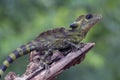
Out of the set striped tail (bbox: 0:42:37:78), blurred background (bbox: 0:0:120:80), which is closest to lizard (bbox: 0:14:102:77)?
striped tail (bbox: 0:42:37:78)

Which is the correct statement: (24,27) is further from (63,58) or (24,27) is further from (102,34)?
(63,58)

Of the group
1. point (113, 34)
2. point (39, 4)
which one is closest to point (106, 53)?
point (113, 34)

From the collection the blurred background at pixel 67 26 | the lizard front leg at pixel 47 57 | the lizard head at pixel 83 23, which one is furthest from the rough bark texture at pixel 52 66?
the blurred background at pixel 67 26

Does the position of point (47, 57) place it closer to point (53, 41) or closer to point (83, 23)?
point (53, 41)

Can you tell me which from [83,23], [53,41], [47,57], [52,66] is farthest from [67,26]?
[52,66]

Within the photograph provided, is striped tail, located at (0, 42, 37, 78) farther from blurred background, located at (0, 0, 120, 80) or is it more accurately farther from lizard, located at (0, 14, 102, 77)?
blurred background, located at (0, 0, 120, 80)
